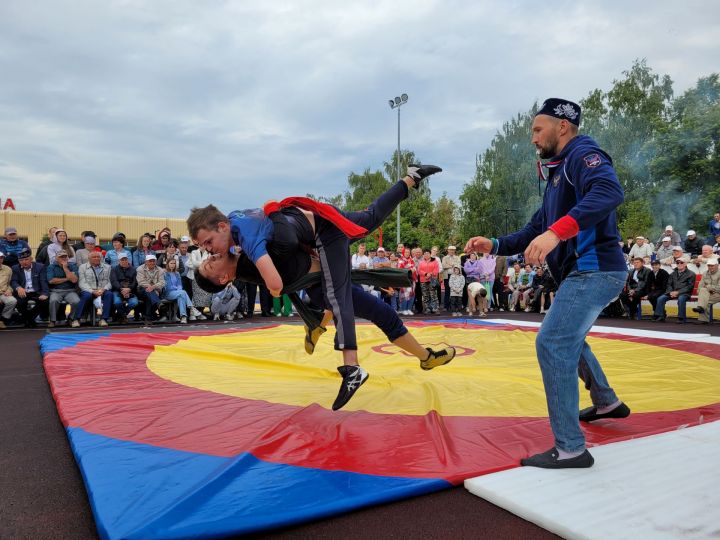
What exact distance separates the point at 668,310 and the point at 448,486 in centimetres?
1076

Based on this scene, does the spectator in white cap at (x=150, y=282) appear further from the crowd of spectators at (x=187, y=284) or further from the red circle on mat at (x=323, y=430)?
the red circle on mat at (x=323, y=430)

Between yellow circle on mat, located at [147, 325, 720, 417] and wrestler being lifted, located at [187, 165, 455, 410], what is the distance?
341mm

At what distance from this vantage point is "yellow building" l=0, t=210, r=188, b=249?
31955mm

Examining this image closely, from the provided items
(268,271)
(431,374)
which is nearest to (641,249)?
(431,374)

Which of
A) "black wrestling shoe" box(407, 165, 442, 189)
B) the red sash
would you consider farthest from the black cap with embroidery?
the red sash

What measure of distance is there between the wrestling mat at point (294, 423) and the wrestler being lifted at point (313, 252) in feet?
1.21

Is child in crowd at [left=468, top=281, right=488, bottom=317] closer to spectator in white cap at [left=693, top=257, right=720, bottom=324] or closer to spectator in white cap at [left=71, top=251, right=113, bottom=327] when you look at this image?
spectator in white cap at [left=693, top=257, right=720, bottom=324]

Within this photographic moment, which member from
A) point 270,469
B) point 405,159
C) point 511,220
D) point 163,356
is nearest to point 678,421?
point 270,469

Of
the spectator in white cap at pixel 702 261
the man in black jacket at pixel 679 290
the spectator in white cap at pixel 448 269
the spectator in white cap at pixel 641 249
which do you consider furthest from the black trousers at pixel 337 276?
the spectator in white cap at pixel 641 249

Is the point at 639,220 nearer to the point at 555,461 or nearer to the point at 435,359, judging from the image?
the point at 435,359

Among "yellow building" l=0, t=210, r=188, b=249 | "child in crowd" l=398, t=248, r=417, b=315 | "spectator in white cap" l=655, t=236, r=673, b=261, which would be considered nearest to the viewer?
"child in crowd" l=398, t=248, r=417, b=315

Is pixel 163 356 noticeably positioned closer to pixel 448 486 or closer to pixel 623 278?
pixel 448 486

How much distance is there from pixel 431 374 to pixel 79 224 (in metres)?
34.9

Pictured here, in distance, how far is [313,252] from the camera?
120 inches
